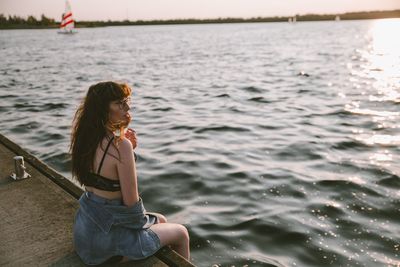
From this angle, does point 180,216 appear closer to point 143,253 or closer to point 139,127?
point 143,253

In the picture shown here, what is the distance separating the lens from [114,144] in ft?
10.7

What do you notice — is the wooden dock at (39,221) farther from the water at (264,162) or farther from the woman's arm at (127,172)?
the water at (264,162)

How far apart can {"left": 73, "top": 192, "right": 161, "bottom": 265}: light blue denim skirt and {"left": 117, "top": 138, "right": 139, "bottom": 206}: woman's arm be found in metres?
0.10

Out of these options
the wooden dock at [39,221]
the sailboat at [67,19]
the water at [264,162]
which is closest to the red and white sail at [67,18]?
the sailboat at [67,19]

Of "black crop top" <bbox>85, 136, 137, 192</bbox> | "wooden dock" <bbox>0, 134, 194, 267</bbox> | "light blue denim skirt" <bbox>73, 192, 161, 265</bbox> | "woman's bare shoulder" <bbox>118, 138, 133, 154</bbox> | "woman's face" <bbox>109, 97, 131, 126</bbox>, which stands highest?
"woman's face" <bbox>109, 97, 131, 126</bbox>

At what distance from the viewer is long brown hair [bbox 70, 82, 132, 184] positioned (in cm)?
327

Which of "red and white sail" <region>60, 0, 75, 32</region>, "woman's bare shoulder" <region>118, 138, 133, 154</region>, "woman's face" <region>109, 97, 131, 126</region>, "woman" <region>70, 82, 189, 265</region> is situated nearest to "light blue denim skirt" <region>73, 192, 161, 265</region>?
"woman" <region>70, 82, 189, 265</region>

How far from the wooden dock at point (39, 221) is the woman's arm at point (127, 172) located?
586 mm

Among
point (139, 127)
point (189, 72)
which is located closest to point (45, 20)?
point (189, 72)

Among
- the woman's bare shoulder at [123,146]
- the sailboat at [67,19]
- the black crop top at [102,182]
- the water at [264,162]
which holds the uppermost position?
the sailboat at [67,19]

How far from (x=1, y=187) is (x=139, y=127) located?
6.46 m

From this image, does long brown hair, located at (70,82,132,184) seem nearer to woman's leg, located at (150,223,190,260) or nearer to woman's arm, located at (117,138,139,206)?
woman's arm, located at (117,138,139,206)

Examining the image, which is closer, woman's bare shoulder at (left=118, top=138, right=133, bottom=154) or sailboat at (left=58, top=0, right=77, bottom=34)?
woman's bare shoulder at (left=118, top=138, right=133, bottom=154)

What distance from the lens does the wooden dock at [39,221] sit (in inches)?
140
